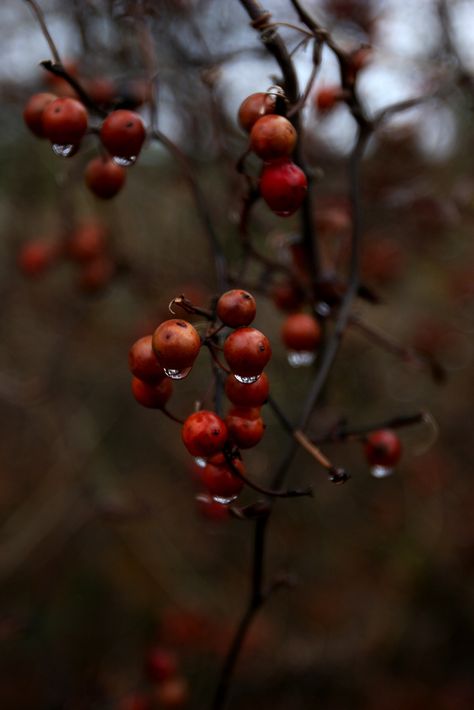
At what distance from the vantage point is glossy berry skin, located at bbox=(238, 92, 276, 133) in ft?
2.99

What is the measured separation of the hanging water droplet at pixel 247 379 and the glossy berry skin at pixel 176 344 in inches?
2.9

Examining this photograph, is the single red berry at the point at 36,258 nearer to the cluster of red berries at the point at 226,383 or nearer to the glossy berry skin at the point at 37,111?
the glossy berry skin at the point at 37,111

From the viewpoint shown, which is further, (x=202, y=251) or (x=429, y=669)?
(x=202, y=251)

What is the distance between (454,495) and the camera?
10.1 feet

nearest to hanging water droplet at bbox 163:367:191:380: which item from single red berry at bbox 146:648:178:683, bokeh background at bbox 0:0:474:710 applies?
bokeh background at bbox 0:0:474:710

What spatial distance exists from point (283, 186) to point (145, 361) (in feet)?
1.02

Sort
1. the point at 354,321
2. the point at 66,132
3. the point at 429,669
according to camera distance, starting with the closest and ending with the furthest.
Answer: the point at 66,132 < the point at 354,321 < the point at 429,669

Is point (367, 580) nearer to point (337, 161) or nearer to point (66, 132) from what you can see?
point (337, 161)

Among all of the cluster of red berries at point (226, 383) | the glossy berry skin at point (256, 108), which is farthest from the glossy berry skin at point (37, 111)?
the cluster of red berries at point (226, 383)

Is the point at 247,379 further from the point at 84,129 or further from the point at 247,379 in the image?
the point at 84,129

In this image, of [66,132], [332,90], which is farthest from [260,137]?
[332,90]

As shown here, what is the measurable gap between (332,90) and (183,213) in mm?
1598

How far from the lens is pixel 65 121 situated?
3.17ft

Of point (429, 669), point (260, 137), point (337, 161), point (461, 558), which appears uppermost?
point (260, 137)
